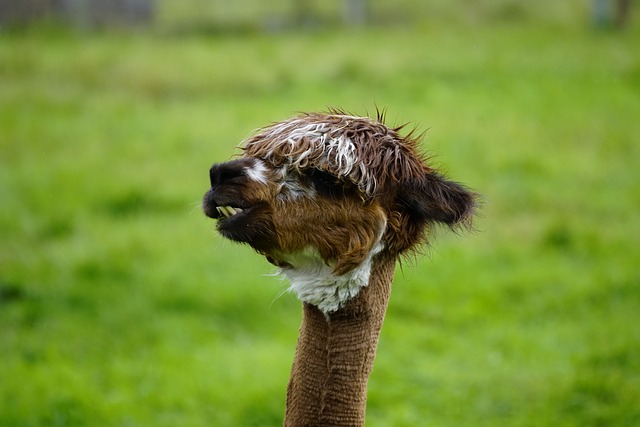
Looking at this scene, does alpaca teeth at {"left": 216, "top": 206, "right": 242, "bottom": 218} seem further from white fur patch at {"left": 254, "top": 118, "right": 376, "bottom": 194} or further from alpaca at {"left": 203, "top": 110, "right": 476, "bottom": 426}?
white fur patch at {"left": 254, "top": 118, "right": 376, "bottom": 194}

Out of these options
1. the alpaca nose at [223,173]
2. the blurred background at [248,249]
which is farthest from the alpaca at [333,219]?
the blurred background at [248,249]

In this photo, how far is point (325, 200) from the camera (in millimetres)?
2990

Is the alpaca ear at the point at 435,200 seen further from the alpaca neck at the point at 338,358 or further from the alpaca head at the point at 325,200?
the alpaca neck at the point at 338,358

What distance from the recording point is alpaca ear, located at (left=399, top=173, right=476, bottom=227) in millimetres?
3039

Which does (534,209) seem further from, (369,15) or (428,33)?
(369,15)

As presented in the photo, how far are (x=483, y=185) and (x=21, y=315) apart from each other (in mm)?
4809

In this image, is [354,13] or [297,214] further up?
[354,13]

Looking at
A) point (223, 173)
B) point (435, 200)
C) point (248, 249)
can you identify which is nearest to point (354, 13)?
point (248, 249)

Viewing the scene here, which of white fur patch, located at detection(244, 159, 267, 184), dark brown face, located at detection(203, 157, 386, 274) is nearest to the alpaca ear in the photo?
dark brown face, located at detection(203, 157, 386, 274)

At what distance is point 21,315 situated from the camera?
765 centimetres

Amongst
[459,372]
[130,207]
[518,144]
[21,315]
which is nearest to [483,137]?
[518,144]

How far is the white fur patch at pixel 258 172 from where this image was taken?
295cm

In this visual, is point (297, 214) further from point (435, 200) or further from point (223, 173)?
point (435, 200)

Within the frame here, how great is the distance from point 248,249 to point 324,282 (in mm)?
5696
